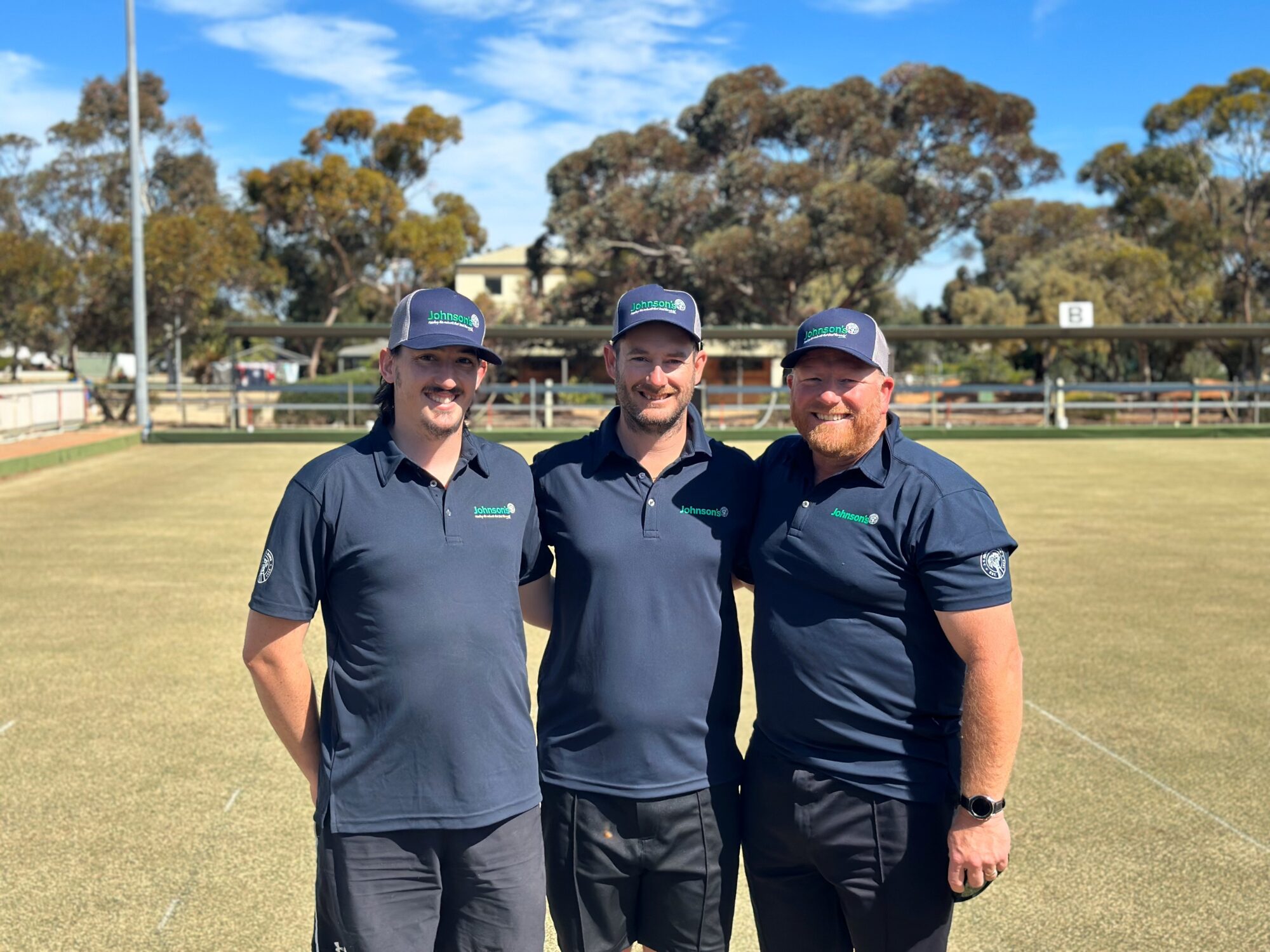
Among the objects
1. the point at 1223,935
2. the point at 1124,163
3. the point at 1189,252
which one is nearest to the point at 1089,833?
the point at 1223,935

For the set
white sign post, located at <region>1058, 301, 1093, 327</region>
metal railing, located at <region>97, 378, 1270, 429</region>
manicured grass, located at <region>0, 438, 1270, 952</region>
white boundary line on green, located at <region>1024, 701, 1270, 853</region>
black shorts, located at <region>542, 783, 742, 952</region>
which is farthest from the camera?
metal railing, located at <region>97, 378, 1270, 429</region>

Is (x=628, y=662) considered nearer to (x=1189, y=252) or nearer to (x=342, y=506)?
(x=342, y=506)

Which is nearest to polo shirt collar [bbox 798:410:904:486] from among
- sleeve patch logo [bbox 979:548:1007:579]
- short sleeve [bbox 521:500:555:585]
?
sleeve patch logo [bbox 979:548:1007:579]

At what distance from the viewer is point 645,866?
2793 millimetres

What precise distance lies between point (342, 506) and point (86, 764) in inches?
133

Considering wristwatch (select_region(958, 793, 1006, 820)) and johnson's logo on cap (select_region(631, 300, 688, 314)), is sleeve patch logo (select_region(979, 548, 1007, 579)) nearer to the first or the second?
wristwatch (select_region(958, 793, 1006, 820))

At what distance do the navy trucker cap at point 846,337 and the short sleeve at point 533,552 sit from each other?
2.45 ft

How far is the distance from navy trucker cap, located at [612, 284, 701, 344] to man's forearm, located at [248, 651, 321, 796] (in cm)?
117

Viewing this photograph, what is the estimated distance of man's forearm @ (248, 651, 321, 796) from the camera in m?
2.69

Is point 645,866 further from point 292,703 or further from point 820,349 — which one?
point 820,349

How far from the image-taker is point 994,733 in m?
2.60

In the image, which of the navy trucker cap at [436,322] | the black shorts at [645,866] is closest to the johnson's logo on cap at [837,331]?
the navy trucker cap at [436,322]

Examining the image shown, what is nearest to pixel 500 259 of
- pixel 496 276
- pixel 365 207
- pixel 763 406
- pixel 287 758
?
pixel 496 276

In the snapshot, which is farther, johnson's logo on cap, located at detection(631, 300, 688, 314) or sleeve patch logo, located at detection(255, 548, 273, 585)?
johnson's logo on cap, located at detection(631, 300, 688, 314)
